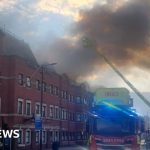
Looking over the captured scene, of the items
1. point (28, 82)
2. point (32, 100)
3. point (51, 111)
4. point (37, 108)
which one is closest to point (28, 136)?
point (32, 100)

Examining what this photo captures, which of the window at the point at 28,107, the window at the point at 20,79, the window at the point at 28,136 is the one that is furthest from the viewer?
the window at the point at 28,107

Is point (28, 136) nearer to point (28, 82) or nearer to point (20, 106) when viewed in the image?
point (20, 106)

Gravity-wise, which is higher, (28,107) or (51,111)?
(28,107)

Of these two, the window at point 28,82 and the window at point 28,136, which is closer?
the window at point 28,136

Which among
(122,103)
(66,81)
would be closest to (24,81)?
(66,81)

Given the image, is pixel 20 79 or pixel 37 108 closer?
pixel 20 79

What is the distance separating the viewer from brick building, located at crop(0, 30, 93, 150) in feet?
150

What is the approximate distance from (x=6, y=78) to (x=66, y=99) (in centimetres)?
1965

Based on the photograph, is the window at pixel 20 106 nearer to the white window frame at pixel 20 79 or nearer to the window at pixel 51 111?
the white window frame at pixel 20 79

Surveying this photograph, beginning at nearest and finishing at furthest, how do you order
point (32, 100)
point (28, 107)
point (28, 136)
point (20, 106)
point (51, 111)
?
1. point (20, 106)
2. point (28, 136)
3. point (28, 107)
4. point (32, 100)
5. point (51, 111)

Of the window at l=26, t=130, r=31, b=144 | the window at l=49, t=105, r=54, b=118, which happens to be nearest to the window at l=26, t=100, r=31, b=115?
the window at l=26, t=130, r=31, b=144

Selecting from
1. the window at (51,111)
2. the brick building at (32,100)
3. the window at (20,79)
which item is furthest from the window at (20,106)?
the window at (51,111)

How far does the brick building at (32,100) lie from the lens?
45812 mm

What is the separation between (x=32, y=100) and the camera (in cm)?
5047
